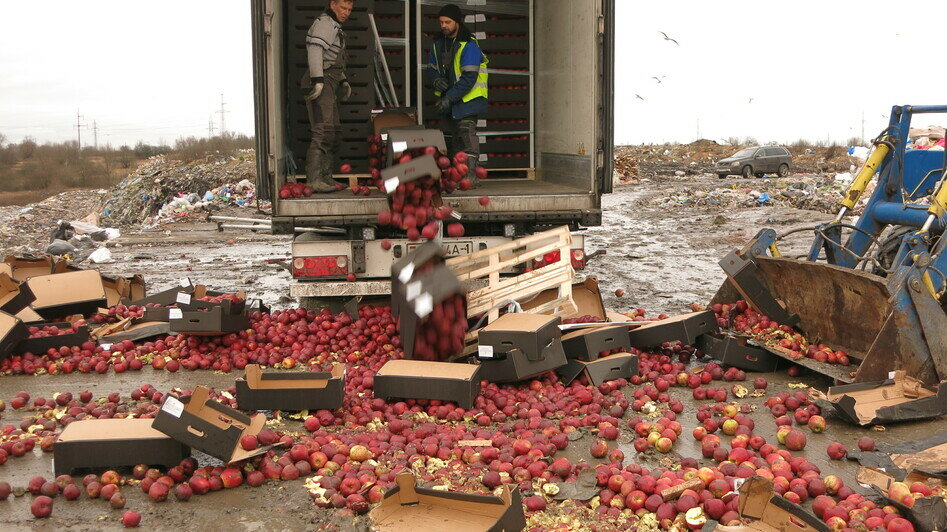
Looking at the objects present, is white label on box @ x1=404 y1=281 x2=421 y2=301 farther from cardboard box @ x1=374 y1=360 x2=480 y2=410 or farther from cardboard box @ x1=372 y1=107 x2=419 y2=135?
cardboard box @ x1=372 y1=107 x2=419 y2=135

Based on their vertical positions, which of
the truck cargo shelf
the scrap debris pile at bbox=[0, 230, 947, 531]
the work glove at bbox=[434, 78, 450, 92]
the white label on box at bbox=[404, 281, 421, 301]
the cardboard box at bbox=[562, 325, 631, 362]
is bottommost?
the scrap debris pile at bbox=[0, 230, 947, 531]

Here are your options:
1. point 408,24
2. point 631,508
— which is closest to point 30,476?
point 631,508

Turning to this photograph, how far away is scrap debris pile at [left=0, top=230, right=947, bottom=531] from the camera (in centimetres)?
400

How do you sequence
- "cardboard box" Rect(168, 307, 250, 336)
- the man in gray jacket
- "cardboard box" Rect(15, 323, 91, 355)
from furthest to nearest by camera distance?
the man in gray jacket, "cardboard box" Rect(15, 323, 91, 355), "cardboard box" Rect(168, 307, 250, 336)

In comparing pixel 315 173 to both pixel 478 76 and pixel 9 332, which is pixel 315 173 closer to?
pixel 478 76

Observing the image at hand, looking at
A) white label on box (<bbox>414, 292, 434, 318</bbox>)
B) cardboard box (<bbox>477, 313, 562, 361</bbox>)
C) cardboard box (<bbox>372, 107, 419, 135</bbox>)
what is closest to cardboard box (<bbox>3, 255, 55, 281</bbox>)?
cardboard box (<bbox>372, 107, 419, 135</bbox>)

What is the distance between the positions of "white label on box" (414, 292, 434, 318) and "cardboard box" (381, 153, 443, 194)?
1142 millimetres

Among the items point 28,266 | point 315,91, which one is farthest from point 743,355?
point 28,266

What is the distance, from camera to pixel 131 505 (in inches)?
166

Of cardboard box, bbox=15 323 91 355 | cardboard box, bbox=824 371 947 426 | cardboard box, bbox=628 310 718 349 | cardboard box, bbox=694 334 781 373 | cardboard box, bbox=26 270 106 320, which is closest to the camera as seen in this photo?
cardboard box, bbox=824 371 947 426

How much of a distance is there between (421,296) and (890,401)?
326cm

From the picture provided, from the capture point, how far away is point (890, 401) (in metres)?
5.21

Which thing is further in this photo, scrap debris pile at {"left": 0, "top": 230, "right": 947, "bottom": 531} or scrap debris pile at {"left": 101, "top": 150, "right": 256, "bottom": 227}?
scrap debris pile at {"left": 101, "top": 150, "right": 256, "bottom": 227}

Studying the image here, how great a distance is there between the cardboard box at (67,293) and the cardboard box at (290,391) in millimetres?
3683
